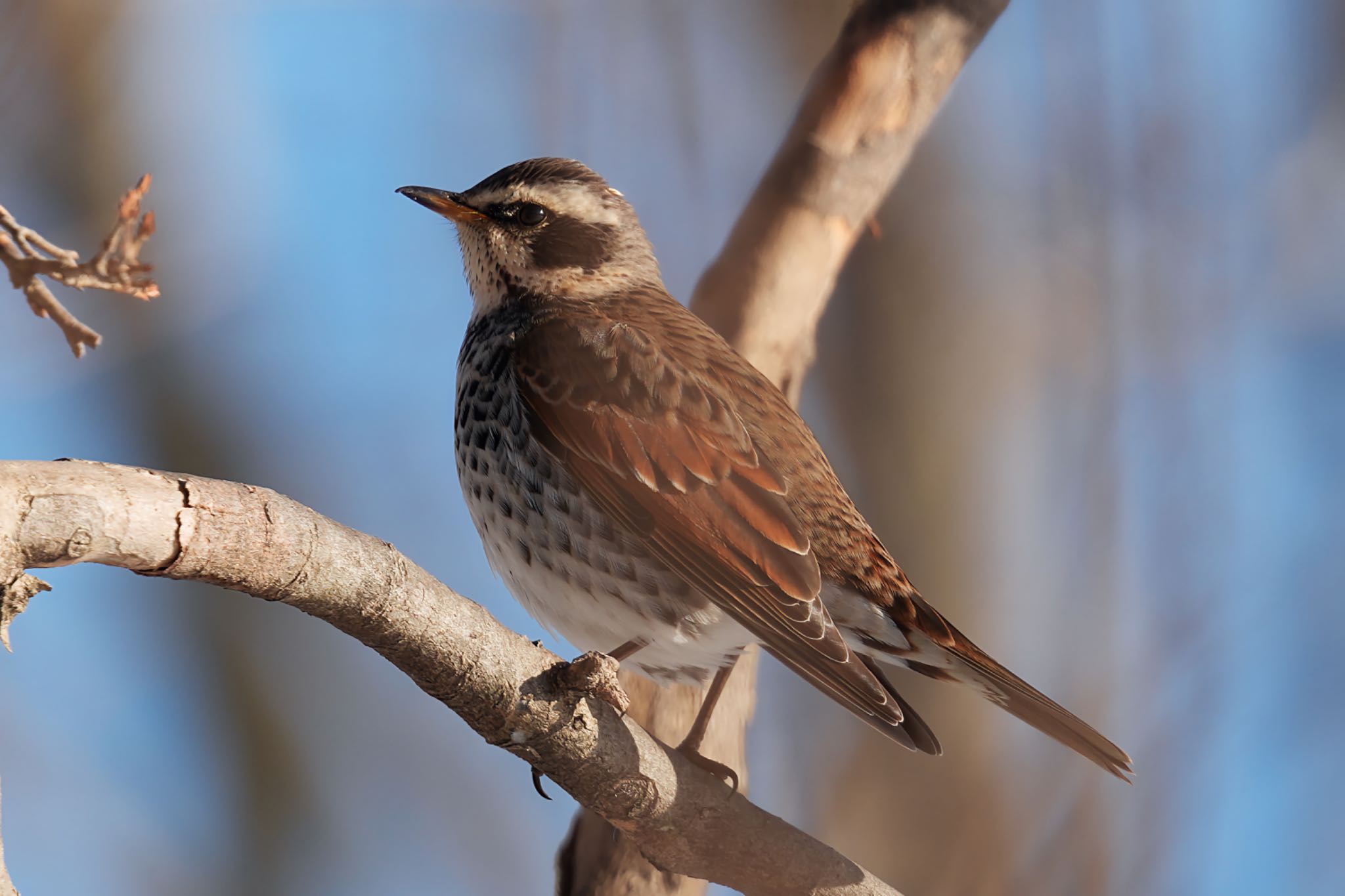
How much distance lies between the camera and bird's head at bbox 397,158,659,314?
197 inches

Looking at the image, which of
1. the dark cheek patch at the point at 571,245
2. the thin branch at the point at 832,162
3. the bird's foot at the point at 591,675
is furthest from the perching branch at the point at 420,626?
the dark cheek patch at the point at 571,245

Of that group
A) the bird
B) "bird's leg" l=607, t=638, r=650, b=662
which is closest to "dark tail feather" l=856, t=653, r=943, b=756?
the bird

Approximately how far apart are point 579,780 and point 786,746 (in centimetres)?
356

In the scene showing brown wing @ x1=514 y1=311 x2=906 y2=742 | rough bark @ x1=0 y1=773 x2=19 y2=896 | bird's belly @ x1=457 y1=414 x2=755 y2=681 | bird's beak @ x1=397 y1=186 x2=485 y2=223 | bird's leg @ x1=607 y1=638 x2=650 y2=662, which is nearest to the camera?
rough bark @ x1=0 y1=773 x2=19 y2=896

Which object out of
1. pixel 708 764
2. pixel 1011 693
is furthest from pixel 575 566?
pixel 1011 693

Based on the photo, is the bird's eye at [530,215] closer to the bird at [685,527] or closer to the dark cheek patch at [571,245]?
the dark cheek patch at [571,245]

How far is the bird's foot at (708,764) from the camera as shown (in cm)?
422

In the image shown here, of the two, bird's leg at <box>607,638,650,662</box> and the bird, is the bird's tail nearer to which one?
the bird

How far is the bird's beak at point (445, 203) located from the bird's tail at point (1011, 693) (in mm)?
2351

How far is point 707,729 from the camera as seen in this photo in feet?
15.2

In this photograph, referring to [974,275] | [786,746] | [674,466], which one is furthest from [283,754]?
[974,275]

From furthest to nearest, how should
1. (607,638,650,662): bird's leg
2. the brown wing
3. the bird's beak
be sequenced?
the bird's beak < (607,638,650,662): bird's leg < the brown wing

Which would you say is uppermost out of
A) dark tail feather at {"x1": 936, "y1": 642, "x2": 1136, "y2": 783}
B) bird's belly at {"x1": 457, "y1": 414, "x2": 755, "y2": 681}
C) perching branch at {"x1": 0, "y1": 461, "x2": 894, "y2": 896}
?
dark tail feather at {"x1": 936, "y1": 642, "x2": 1136, "y2": 783}

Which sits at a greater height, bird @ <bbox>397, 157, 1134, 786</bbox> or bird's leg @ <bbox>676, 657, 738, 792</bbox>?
bird @ <bbox>397, 157, 1134, 786</bbox>
